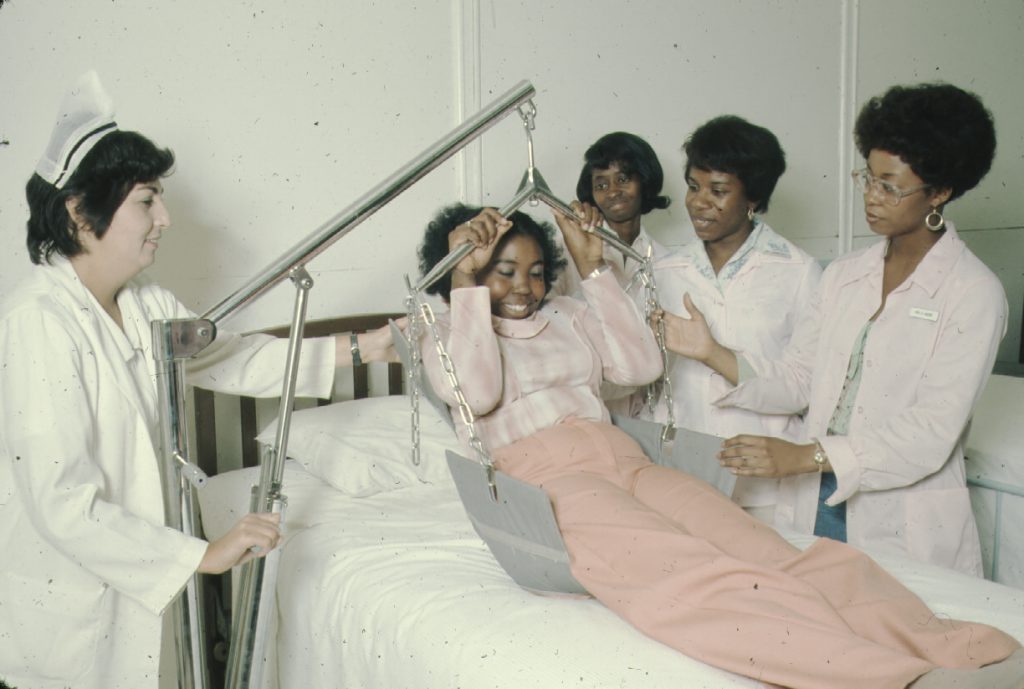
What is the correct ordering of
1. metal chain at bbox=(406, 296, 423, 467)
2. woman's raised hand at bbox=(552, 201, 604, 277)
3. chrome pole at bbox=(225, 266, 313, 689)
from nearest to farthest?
chrome pole at bbox=(225, 266, 313, 689)
metal chain at bbox=(406, 296, 423, 467)
woman's raised hand at bbox=(552, 201, 604, 277)

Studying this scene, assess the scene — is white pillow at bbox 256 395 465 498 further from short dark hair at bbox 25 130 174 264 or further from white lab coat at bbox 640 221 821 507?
short dark hair at bbox 25 130 174 264

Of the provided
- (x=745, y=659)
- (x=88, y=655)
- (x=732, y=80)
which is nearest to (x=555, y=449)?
(x=745, y=659)

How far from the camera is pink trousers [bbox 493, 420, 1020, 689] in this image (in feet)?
4.73

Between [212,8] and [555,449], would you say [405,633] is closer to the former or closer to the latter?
[555,449]

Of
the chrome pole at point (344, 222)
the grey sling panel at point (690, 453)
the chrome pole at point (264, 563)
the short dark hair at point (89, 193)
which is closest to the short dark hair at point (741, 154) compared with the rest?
the grey sling panel at point (690, 453)

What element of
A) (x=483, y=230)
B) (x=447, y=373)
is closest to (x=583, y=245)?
(x=483, y=230)

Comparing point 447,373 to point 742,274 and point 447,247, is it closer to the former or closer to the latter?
point 447,247

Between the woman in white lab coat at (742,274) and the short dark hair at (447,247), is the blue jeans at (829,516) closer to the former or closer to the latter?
the woman in white lab coat at (742,274)

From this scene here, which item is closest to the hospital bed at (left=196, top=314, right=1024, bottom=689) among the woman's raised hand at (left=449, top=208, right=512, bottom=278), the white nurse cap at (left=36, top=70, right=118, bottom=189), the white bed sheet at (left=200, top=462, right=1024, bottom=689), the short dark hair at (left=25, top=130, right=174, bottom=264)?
the white bed sheet at (left=200, top=462, right=1024, bottom=689)

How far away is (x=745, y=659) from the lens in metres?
1.48

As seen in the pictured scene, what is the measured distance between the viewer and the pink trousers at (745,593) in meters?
1.44

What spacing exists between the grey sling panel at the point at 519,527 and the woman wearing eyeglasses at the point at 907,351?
0.49m

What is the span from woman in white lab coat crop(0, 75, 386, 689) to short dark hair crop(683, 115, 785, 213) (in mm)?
1262

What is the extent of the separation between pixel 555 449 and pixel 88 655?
94cm
